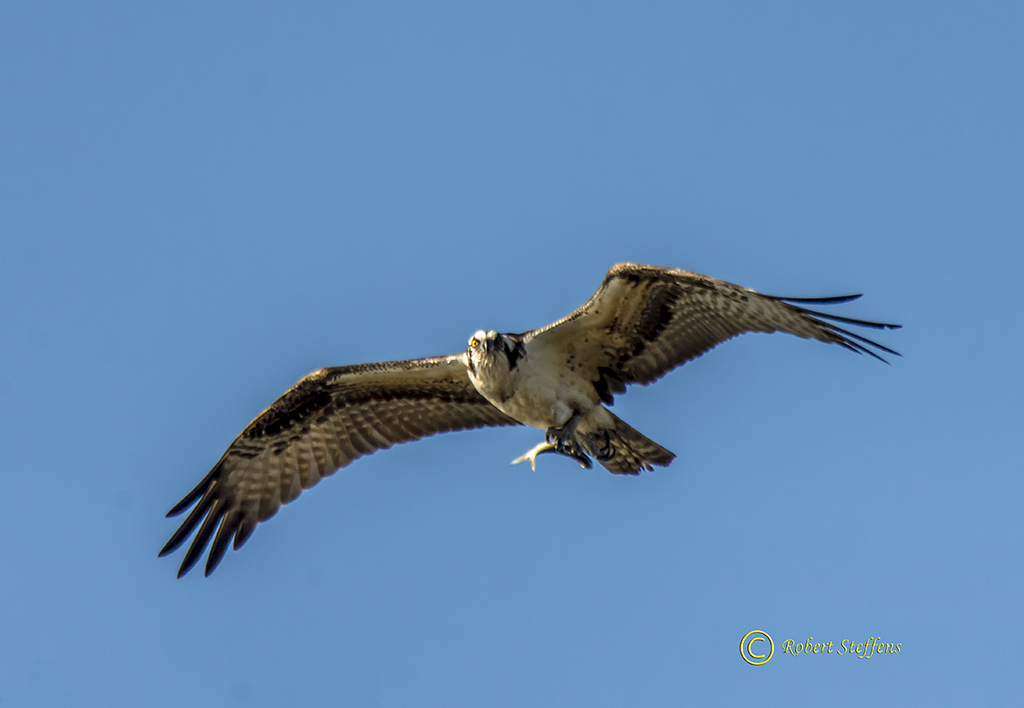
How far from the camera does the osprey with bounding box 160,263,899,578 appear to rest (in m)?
9.64

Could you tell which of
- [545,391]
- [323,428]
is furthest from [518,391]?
[323,428]

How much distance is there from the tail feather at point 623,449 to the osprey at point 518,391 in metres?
0.01

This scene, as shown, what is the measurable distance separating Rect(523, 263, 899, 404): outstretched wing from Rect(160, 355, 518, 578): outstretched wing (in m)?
1.58

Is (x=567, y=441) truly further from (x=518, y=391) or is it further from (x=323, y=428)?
(x=323, y=428)

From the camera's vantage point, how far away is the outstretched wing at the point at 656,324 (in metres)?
9.22

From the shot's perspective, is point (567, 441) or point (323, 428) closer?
point (567, 441)

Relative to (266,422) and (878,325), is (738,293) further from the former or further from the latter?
(266,422)

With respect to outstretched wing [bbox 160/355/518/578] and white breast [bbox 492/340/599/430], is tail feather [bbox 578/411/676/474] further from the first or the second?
outstretched wing [bbox 160/355/518/578]

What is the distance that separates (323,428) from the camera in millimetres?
11797

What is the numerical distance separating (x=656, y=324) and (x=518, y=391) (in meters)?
1.65

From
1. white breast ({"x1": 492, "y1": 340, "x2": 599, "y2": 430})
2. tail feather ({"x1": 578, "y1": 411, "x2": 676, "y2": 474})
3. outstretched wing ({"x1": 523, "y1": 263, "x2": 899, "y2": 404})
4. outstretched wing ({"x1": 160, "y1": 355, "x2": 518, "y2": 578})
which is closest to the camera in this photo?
outstretched wing ({"x1": 523, "y1": 263, "x2": 899, "y2": 404})

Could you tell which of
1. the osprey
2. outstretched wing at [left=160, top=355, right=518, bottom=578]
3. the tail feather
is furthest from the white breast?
outstretched wing at [left=160, top=355, right=518, bottom=578]

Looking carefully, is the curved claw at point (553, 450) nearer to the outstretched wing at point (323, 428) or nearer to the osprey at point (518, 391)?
the osprey at point (518, 391)

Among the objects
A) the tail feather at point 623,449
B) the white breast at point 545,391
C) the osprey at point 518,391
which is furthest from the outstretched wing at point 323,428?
the tail feather at point 623,449
